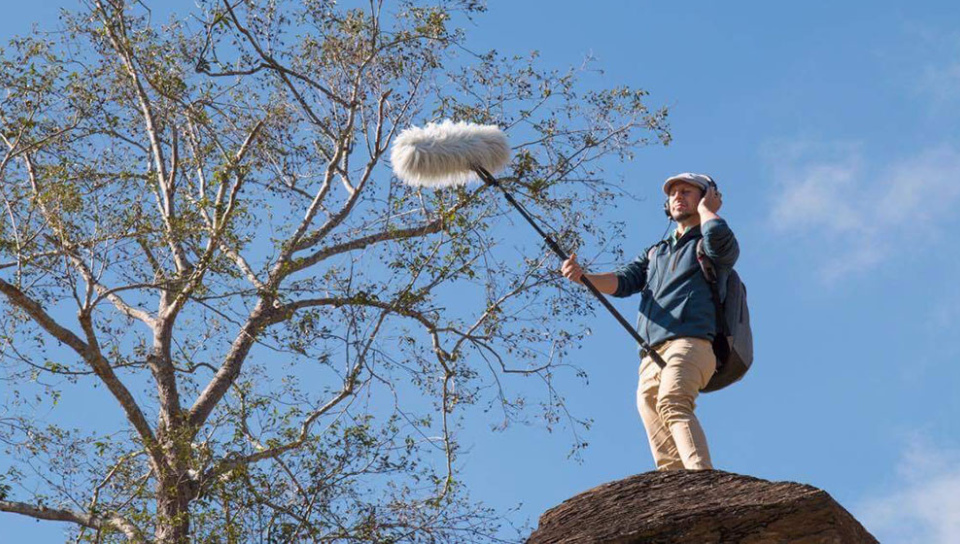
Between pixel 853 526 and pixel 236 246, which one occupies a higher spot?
pixel 236 246

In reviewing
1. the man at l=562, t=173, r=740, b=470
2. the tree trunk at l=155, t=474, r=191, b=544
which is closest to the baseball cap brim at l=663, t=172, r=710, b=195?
the man at l=562, t=173, r=740, b=470

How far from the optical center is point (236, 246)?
38.7 feet

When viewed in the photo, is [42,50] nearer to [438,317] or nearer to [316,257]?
[316,257]

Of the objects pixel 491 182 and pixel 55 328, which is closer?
pixel 491 182

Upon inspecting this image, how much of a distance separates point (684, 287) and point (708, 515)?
52.9 inches

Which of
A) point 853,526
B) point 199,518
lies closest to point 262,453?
point 199,518

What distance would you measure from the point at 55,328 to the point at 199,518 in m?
2.33

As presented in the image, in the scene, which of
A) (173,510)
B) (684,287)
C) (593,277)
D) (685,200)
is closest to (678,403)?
(684,287)

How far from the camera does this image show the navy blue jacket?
6738 mm

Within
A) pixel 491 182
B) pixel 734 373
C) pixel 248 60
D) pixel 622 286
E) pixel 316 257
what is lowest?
pixel 734 373

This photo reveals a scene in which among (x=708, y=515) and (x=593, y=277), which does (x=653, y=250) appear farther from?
(x=708, y=515)

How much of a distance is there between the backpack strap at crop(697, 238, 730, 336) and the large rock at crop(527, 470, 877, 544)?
894 mm

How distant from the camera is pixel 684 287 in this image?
274 inches

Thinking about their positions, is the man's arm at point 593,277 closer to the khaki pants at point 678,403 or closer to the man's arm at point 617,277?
the man's arm at point 617,277
